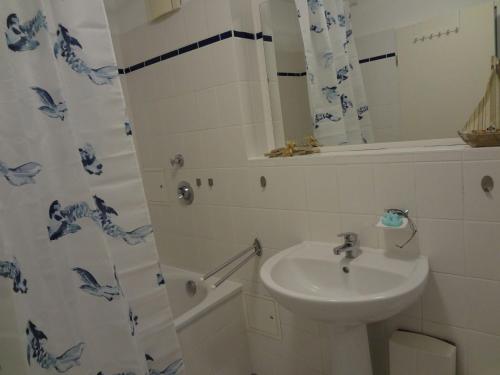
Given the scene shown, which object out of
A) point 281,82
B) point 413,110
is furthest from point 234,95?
point 413,110

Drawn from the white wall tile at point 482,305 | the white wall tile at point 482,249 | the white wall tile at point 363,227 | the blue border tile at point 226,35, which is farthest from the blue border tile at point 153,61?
the white wall tile at point 482,305

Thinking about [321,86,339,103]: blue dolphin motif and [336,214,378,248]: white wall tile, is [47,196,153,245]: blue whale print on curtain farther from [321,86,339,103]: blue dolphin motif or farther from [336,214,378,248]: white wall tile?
[321,86,339,103]: blue dolphin motif

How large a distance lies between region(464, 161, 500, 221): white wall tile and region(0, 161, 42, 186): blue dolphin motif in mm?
1179

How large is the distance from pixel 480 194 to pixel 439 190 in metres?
0.11

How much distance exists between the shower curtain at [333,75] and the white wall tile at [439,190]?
325mm

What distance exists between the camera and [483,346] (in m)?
1.13

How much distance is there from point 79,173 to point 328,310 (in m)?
0.76

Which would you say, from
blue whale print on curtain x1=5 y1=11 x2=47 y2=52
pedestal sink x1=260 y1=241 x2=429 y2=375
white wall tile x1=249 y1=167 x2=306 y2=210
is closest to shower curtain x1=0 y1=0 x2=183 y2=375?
blue whale print on curtain x1=5 y1=11 x2=47 y2=52

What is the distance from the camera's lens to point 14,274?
2.45 feet

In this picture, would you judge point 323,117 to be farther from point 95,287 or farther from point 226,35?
point 95,287

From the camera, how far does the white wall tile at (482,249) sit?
1042mm

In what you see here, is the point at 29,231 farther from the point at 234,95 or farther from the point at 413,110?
the point at 413,110

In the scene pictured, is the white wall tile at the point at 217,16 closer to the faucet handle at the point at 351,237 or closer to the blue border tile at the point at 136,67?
the blue border tile at the point at 136,67

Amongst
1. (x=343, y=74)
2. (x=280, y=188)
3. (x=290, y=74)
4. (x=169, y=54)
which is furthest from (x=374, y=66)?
(x=169, y=54)
